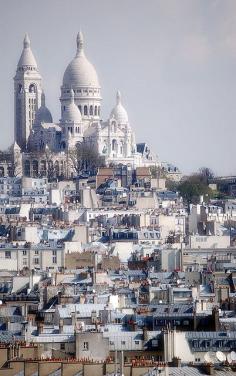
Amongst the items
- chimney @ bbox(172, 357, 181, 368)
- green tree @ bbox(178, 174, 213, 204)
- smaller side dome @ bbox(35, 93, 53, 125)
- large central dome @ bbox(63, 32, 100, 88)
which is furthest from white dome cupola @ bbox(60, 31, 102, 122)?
chimney @ bbox(172, 357, 181, 368)

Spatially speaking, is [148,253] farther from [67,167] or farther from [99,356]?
[67,167]

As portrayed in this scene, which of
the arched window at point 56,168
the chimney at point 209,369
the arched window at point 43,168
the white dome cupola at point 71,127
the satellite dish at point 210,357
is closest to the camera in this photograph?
the chimney at point 209,369

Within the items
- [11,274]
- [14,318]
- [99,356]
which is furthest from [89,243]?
[99,356]

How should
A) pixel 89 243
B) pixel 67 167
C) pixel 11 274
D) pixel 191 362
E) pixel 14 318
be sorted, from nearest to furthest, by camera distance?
pixel 191 362, pixel 14 318, pixel 11 274, pixel 89 243, pixel 67 167

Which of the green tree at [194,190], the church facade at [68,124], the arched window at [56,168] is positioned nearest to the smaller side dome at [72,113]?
the church facade at [68,124]

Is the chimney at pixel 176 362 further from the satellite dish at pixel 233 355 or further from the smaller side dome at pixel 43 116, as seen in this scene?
the smaller side dome at pixel 43 116

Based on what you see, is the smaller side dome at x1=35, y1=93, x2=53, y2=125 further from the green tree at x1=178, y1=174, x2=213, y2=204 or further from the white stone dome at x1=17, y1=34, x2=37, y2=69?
the green tree at x1=178, y1=174, x2=213, y2=204

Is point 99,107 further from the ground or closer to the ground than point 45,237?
further from the ground

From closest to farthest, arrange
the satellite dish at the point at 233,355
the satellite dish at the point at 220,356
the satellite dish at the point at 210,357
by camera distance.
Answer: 1. the satellite dish at the point at 210,357
2. the satellite dish at the point at 220,356
3. the satellite dish at the point at 233,355
